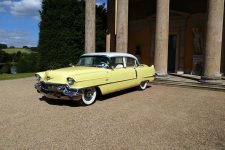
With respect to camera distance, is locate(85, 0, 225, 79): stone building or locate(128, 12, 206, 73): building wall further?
locate(128, 12, 206, 73): building wall

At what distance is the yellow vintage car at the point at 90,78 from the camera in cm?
732

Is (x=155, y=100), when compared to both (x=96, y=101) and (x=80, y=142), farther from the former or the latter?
(x=80, y=142)

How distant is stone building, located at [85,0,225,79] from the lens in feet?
36.6

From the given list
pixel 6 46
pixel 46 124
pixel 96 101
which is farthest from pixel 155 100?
pixel 6 46

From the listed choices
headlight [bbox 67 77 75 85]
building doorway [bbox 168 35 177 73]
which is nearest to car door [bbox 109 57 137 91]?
headlight [bbox 67 77 75 85]

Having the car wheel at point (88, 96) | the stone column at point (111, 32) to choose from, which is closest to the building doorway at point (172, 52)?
the stone column at point (111, 32)

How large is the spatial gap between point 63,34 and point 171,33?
7.99 metres

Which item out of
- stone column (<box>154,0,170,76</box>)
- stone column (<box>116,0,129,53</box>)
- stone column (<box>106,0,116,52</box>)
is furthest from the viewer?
stone column (<box>106,0,116,52</box>)

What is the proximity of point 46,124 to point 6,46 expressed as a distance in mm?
78946

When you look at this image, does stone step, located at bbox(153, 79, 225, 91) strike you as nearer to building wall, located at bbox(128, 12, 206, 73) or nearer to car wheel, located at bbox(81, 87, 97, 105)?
building wall, located at bbox(128, 12, 206, 73)

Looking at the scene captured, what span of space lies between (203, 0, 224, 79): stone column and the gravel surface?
2.23 meters

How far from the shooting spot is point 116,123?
5.93m

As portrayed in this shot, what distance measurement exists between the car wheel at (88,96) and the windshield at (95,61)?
102 centimetres

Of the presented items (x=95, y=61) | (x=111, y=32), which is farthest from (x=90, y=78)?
(x=111, y=32)
